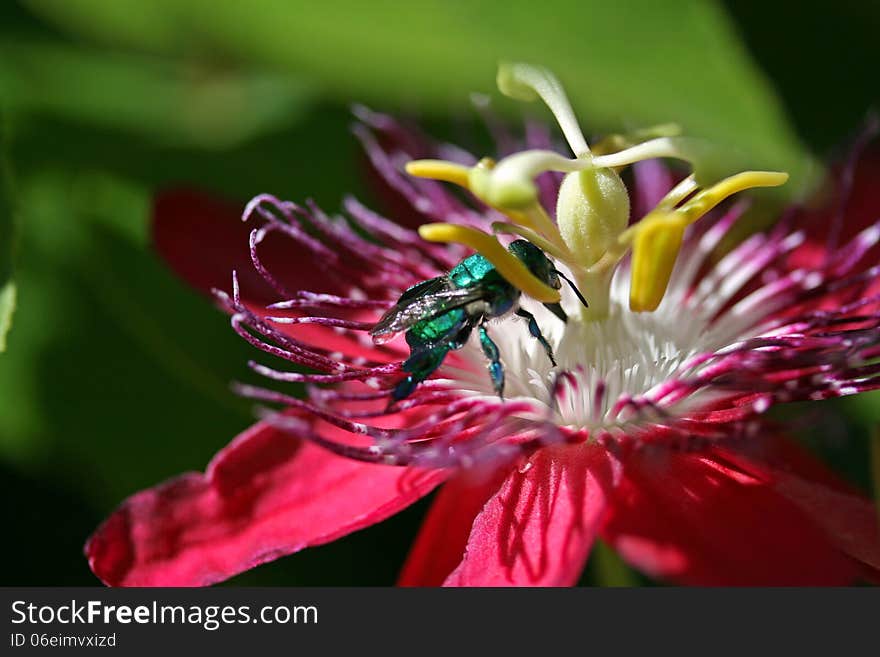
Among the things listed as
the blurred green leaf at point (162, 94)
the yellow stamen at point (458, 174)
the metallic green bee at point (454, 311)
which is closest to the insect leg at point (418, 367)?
the metallic green bee at point (454, 311)

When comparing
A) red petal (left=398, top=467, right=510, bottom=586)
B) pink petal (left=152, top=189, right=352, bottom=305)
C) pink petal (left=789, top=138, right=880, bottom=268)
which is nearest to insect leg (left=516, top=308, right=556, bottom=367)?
red petal (left=398, top=467, right=510, bottom=586)

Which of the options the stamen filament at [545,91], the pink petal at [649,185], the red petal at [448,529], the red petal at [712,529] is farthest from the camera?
the pink petal at [649,185]

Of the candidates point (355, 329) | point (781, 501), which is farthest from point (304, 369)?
point (781, 501)

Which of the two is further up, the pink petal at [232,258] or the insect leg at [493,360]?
the pink petal at [232,258]

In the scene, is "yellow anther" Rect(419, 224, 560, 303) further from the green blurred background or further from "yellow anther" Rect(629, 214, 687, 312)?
the green blurred background

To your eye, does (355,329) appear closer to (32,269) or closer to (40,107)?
(32,269)

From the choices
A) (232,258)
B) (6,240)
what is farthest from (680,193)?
(6,240)

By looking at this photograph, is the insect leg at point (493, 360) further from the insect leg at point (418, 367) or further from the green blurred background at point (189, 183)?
the green blurred background at point (189, 183)
